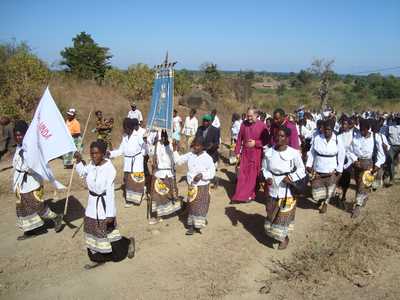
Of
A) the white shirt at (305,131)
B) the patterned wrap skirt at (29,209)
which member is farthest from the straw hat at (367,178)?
the patterned wrap skirt at (29,209)

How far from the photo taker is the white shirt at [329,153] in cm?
752

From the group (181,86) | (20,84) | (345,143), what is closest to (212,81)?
(181,86)

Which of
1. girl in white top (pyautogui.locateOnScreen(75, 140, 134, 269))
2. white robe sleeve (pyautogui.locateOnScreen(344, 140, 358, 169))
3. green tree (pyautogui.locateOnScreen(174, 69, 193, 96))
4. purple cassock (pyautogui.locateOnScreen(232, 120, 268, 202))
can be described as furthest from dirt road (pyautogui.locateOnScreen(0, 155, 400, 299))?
green tree (pyautogui.locateOnScreen(174, 69, 193, 96))

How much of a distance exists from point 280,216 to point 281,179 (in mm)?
544

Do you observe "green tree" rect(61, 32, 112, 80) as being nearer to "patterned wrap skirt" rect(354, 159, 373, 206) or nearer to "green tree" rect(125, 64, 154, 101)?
"green tree" rect(125, 64, 154, 101)

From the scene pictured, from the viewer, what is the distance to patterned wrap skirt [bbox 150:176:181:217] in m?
6.73

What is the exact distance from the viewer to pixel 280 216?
5836mm

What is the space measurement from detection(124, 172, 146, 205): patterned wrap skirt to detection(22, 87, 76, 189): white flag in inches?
80.7

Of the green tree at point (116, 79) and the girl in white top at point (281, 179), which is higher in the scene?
the green tree at point (116, 79)

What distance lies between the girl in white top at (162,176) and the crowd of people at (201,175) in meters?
0.02

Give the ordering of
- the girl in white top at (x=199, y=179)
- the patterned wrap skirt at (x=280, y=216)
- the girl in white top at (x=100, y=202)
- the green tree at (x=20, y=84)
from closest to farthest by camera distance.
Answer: the girl in white top at (x=100, y=202) < the patterned wrap skirt at (x=280, y=216) < the girl in white top at (x=199, y=179) < the green tree at (x=20, y=84)

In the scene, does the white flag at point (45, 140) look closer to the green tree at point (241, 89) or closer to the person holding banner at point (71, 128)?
the person holding banner at point (71, 128)

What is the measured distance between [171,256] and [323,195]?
3.48 m

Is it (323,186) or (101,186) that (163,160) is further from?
(323,186)
